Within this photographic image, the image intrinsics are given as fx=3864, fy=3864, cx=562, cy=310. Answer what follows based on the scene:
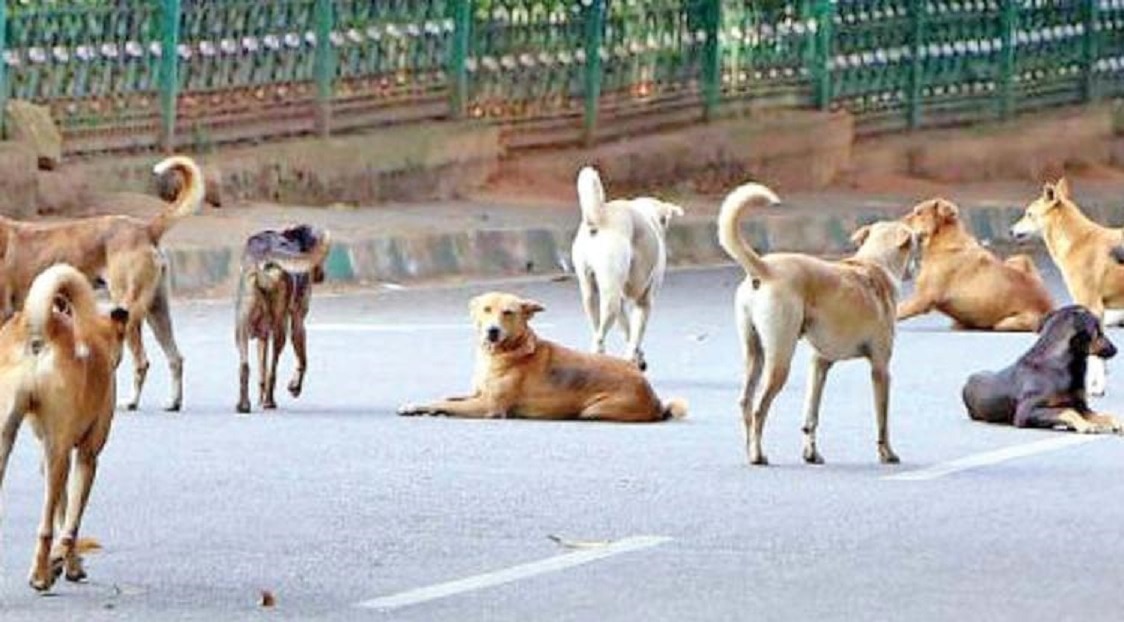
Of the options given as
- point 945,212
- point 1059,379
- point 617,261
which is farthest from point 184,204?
point 945,212

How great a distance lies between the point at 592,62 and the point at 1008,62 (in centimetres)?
A: 654

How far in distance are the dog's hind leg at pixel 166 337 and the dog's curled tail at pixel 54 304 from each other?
546cm

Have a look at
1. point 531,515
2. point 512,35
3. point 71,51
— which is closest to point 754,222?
point 512,35

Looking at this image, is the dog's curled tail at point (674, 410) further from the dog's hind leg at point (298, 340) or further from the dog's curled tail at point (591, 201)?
the dog's curled tail at point (591, 201)

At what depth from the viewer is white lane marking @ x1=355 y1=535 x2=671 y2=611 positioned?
37.2 ft

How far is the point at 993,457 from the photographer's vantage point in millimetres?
15625

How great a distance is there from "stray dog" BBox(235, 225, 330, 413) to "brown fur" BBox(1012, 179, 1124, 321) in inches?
167

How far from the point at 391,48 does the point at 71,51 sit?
366 centimetres

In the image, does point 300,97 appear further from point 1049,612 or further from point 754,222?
point 1049,612

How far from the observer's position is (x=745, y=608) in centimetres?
1130

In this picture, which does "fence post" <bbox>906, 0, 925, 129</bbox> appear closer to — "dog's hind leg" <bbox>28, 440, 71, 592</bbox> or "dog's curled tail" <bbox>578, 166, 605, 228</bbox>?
"dog's curled tail" <bbox>578, 166, 605, 228</bbox>

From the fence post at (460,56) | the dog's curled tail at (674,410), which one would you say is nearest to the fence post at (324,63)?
the fence post at (460,56)

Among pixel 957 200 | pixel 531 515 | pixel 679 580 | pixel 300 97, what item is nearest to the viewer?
pixel 679 580

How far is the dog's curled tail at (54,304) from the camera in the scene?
11.0 meters
